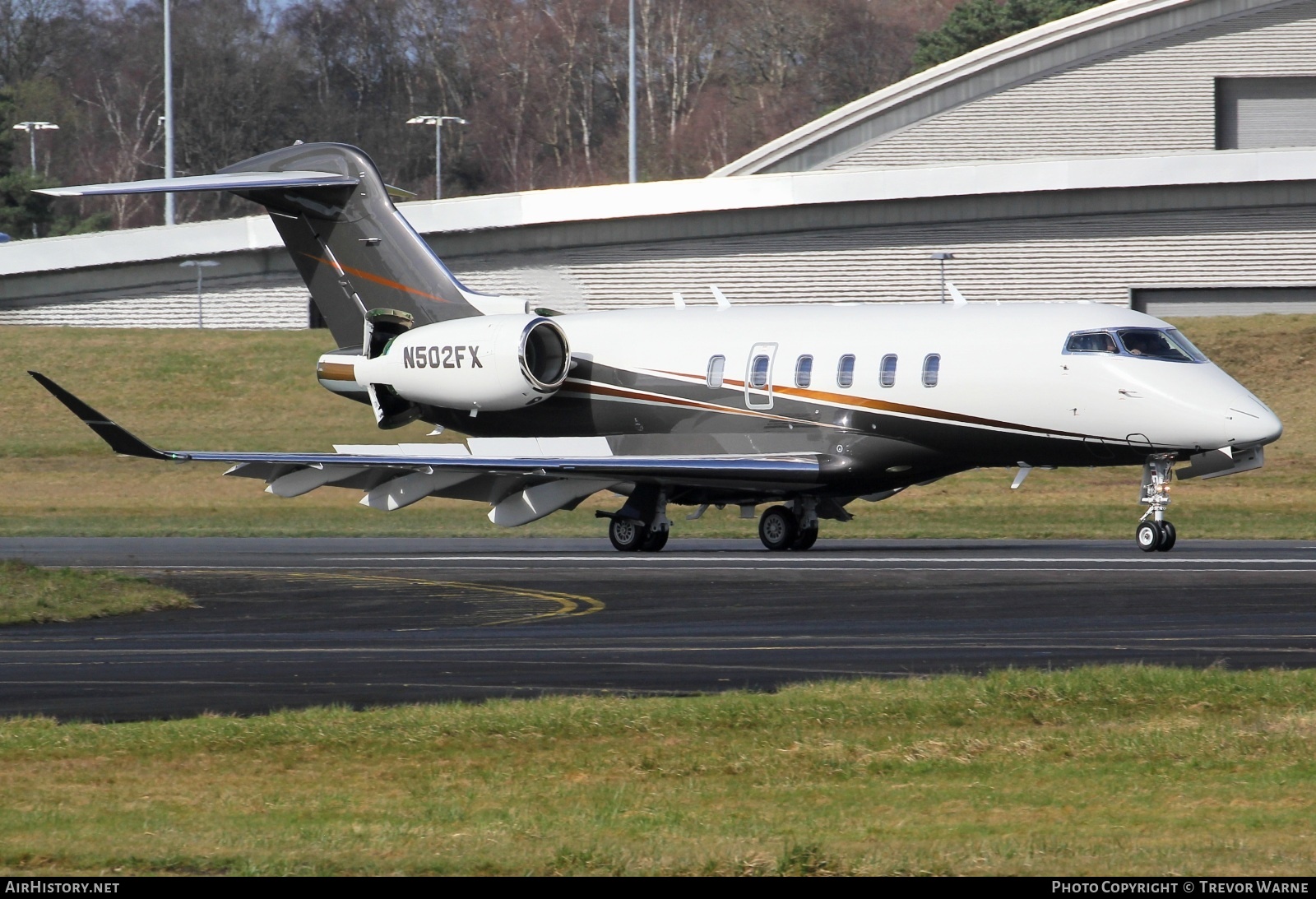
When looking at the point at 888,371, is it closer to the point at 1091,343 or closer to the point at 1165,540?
the point at 1091,343

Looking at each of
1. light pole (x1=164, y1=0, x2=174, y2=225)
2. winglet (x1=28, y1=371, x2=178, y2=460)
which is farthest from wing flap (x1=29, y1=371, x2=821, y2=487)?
light pole (x1=164, y1=0, x2=174, y2=225)

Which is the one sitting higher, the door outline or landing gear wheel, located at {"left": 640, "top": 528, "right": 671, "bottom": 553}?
the door outline

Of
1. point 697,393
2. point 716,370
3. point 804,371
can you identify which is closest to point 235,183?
point 697,393

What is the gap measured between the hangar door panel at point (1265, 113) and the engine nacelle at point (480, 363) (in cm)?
2728

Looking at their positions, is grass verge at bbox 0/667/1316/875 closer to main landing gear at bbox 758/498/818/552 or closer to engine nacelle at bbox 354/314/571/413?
main landing gear at bbox 758/498/818/552

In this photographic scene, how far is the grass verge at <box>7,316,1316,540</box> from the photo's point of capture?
32.6m

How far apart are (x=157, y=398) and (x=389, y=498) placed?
24682 mm

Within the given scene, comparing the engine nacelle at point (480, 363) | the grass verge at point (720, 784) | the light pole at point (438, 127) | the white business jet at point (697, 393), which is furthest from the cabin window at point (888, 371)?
the light pole at point (438, 127)

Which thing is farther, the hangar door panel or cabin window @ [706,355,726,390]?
the hangar door panel

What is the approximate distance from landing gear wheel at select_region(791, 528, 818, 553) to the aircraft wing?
131 cm

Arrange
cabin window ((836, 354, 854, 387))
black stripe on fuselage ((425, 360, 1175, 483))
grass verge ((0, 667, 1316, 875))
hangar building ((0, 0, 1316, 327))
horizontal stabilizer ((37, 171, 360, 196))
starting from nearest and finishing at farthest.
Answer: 1. grass verge ((0, 667, 1316, 875))
2. black stripe on fuselage ((425, 360, 1175, 483))
3. cabin window ((836, 354, 854, 387))
4. horizontal stabilizer ((37, 171, 360, 196))
5. hangar building ((0, 0, 1316, 327))

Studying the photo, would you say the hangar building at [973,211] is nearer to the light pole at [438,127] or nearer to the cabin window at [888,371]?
the light pole at [438,127]

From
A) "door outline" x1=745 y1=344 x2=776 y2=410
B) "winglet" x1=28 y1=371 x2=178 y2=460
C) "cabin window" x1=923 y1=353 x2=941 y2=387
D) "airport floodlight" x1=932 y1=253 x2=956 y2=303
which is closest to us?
"winglet" x1=28 y1=371 x2=178 y2=460

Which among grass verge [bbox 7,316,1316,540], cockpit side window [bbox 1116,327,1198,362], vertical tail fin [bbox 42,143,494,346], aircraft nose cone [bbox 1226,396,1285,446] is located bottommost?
grass verge [bbox 7,316,1316,540]
